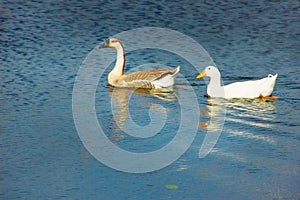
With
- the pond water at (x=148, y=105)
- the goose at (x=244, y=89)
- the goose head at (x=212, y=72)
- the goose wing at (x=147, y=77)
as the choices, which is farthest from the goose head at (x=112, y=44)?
the goose at (x=244, y=89)

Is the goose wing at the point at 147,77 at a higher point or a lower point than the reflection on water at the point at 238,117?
higher

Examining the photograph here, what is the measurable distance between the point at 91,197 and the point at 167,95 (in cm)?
498

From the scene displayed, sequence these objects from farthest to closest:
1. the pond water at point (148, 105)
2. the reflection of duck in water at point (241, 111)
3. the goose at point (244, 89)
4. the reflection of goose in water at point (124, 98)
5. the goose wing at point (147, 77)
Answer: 1. the goose wing at point (147, 77)
2. the goose at point (244, 89)
3. the reflection of goose in water at point (124, 98)
4. the reflection of duck in water at point (241, 111)
5. the pond water at point (148, 105)

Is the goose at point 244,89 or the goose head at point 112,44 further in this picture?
the goose head at point 112,44

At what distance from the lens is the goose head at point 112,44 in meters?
16.0

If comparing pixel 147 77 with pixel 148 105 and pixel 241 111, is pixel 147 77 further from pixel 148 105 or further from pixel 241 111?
pixel 241 111

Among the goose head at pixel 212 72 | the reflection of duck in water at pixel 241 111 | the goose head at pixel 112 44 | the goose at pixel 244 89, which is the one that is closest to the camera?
the reflection of duck in water at pixel 241 111

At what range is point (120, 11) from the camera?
19094 mm

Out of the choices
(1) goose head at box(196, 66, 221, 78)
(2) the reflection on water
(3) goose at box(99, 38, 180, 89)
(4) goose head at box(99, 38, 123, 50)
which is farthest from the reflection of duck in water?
(4) goose head at box(99, 38, 123, 50)

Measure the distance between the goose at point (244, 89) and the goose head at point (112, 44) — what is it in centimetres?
236

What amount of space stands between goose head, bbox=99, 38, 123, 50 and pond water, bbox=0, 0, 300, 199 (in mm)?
510

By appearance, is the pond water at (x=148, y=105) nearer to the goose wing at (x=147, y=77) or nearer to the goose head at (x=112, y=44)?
the goose wing at (x=147, y=77)

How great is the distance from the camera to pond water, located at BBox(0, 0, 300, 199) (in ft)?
34.5

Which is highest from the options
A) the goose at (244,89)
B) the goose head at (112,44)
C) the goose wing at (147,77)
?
the goose head at (112,44)
